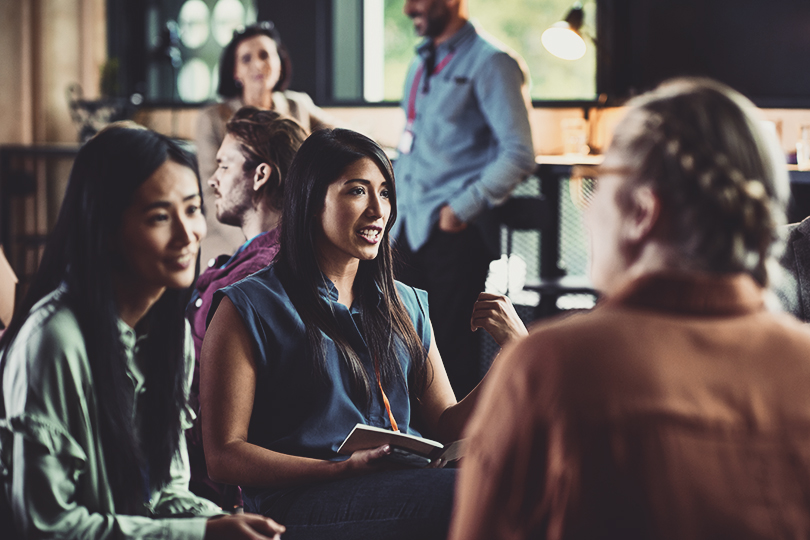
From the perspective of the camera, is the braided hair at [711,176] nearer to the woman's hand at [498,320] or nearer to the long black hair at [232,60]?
the woman's hand at [498,320]

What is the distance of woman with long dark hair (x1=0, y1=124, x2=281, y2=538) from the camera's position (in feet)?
3.72

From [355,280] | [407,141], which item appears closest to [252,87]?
[407,141]

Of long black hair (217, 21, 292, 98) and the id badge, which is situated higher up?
long black hair (217, 21, 292, 98)

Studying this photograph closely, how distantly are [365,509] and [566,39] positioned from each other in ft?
11.8

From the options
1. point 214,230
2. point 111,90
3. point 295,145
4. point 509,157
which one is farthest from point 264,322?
point 111,90

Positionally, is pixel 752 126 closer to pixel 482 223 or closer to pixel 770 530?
pixel 770 530

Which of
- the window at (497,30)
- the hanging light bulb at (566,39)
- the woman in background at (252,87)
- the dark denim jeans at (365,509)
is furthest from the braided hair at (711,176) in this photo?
the window at (497,30)

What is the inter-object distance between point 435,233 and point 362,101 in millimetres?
2674

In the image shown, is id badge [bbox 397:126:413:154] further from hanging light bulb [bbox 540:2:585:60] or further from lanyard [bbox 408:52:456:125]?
hanging light bulb [bbox 540:2:585:60]

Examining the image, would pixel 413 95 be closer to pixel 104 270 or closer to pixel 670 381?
pixel 104 270

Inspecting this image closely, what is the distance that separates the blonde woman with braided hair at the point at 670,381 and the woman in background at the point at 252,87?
2.57 m

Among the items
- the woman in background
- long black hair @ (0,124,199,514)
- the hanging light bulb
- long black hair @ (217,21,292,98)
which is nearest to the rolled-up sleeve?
the woman in background

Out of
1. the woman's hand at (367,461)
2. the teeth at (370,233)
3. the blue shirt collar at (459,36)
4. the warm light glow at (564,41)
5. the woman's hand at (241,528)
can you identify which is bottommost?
the woman's hand at (241,528)

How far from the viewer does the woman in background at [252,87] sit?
10.6 feet
